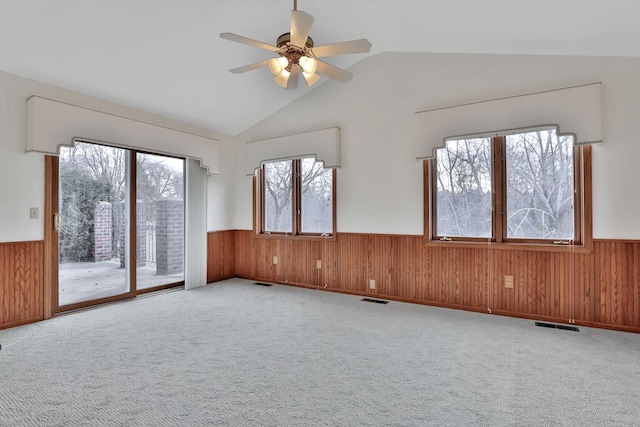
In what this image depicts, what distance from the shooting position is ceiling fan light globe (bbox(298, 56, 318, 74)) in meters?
2.76

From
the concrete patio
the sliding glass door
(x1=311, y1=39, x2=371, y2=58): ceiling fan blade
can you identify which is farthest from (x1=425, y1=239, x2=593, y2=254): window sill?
the concrete patio

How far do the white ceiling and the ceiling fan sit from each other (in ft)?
2.66

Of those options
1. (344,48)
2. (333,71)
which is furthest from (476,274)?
(344,48)

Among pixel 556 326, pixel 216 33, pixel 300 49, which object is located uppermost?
pixel 216 33

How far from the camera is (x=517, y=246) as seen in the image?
11.7 ft

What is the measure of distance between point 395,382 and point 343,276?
251 cm

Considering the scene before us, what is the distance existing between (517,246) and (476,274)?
1.75 feet

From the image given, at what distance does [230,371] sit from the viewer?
2346mm

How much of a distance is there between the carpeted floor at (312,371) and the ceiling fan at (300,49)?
2388mm

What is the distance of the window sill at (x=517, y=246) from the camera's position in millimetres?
3327

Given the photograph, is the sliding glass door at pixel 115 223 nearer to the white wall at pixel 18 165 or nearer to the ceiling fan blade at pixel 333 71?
the white wall at pixel 18 165

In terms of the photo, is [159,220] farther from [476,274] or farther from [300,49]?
[476,274]

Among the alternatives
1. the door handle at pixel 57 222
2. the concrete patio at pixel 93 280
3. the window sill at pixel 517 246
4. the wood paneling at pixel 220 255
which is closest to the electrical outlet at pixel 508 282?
the window sill at pixel 517 246

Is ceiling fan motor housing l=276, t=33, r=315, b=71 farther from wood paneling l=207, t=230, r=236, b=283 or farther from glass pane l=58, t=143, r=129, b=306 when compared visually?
wood paneling l=207, t=230, r=236, b=283
